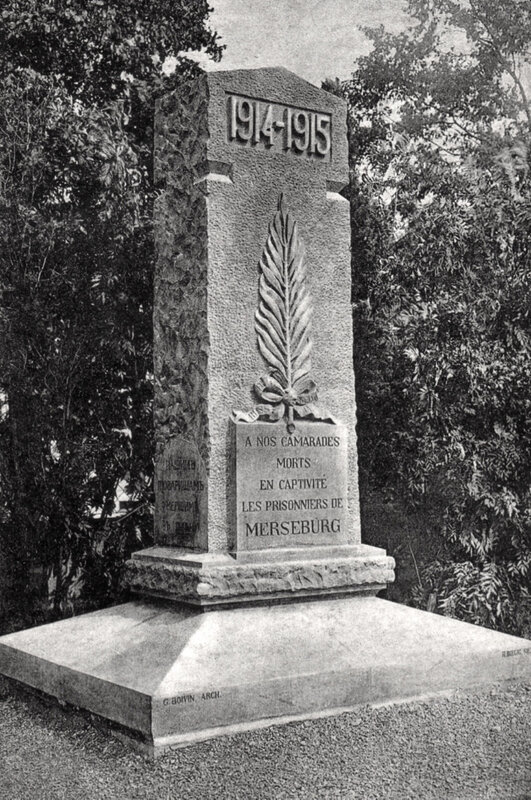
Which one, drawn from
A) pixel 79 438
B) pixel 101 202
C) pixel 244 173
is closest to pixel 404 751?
pixel 244 173

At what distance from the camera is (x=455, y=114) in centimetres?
1282

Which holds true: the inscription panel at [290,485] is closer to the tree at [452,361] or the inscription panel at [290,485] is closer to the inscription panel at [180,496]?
the inscription panel at [180,496]

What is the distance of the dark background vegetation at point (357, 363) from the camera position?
7730 millimetres

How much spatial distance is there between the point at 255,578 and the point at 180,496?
708 millimetres

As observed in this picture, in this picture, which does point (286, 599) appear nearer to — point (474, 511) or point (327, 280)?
point (327, 280)

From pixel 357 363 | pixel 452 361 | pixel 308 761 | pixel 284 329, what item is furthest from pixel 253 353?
pixel 357 363

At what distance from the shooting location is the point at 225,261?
566 centimetres

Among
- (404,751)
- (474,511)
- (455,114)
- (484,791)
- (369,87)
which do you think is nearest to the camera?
(484,791)

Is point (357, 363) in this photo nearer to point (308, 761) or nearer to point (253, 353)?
point (253, 353)

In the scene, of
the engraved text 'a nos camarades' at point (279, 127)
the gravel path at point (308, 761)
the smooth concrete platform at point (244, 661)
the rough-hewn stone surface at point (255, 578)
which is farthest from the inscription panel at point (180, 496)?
the engraved text 'a nos camarades' at point (279, 127)

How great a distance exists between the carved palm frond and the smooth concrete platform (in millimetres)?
1375

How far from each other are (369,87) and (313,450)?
233 inches

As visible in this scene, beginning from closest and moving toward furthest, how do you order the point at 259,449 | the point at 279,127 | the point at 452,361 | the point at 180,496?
the point at 259,449, the point at 180,496, the point at 279,127, the point at 452,361

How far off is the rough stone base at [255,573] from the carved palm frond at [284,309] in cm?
99
